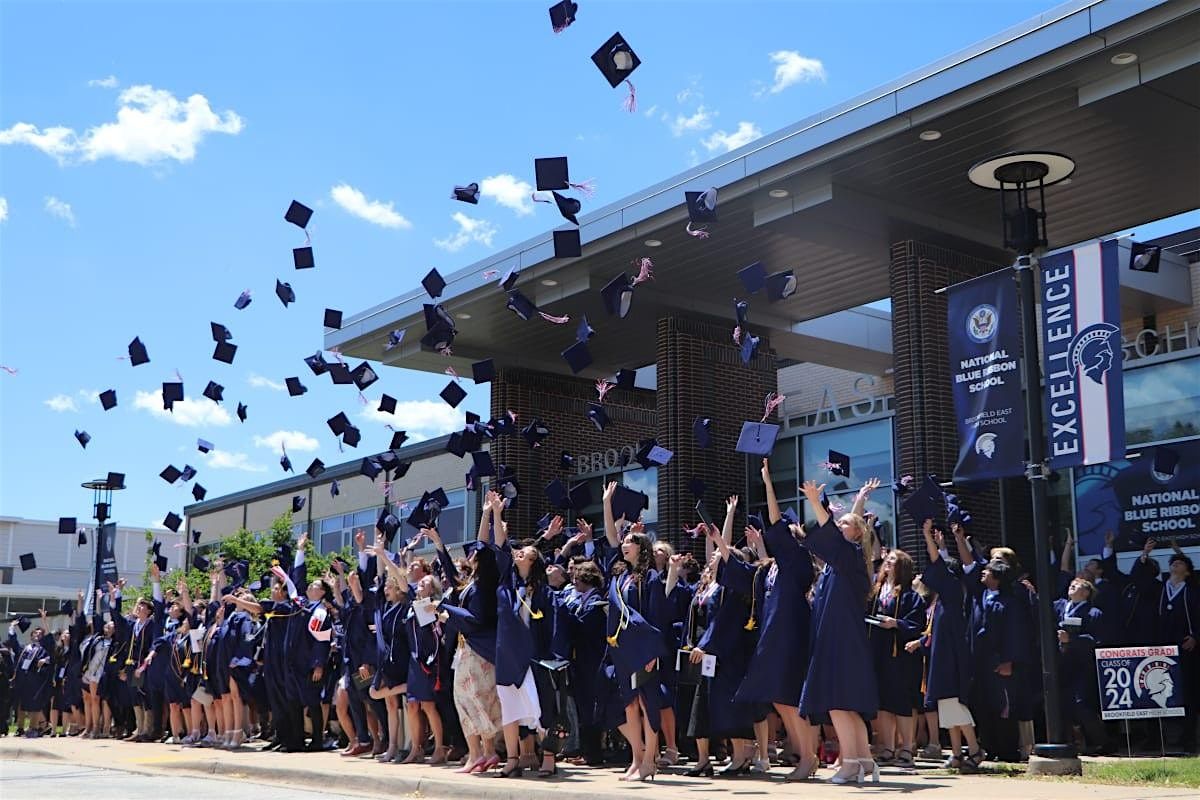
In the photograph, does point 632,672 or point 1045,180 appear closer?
point 632,672

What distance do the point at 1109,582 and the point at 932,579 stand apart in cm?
327

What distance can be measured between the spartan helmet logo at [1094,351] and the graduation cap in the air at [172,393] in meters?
11.5

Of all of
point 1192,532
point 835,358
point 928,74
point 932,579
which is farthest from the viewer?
point 835,358

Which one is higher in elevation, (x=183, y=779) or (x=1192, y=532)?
(x=1192, y=532)

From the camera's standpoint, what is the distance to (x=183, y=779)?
441 inches

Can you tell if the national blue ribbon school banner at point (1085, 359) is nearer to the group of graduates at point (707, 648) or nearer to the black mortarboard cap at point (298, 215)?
the group of graduates at point (707, 648)

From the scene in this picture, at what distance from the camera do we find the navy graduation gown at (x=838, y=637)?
8.67 meters

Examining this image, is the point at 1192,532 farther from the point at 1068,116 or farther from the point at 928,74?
the point at 928,74

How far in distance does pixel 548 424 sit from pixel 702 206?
9745mm

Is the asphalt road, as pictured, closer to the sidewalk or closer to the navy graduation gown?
the sidewalk

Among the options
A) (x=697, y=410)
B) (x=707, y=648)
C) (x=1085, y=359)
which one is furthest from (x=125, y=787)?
(x=697, y=410)

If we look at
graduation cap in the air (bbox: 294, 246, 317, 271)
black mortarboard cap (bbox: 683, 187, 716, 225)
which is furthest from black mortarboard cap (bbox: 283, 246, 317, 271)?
black mortarboard cap (bbox: 683, 187, 716, 225)

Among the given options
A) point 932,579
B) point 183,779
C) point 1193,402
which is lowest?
point 183,779

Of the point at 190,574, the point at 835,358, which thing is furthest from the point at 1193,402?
the point at 190,574
